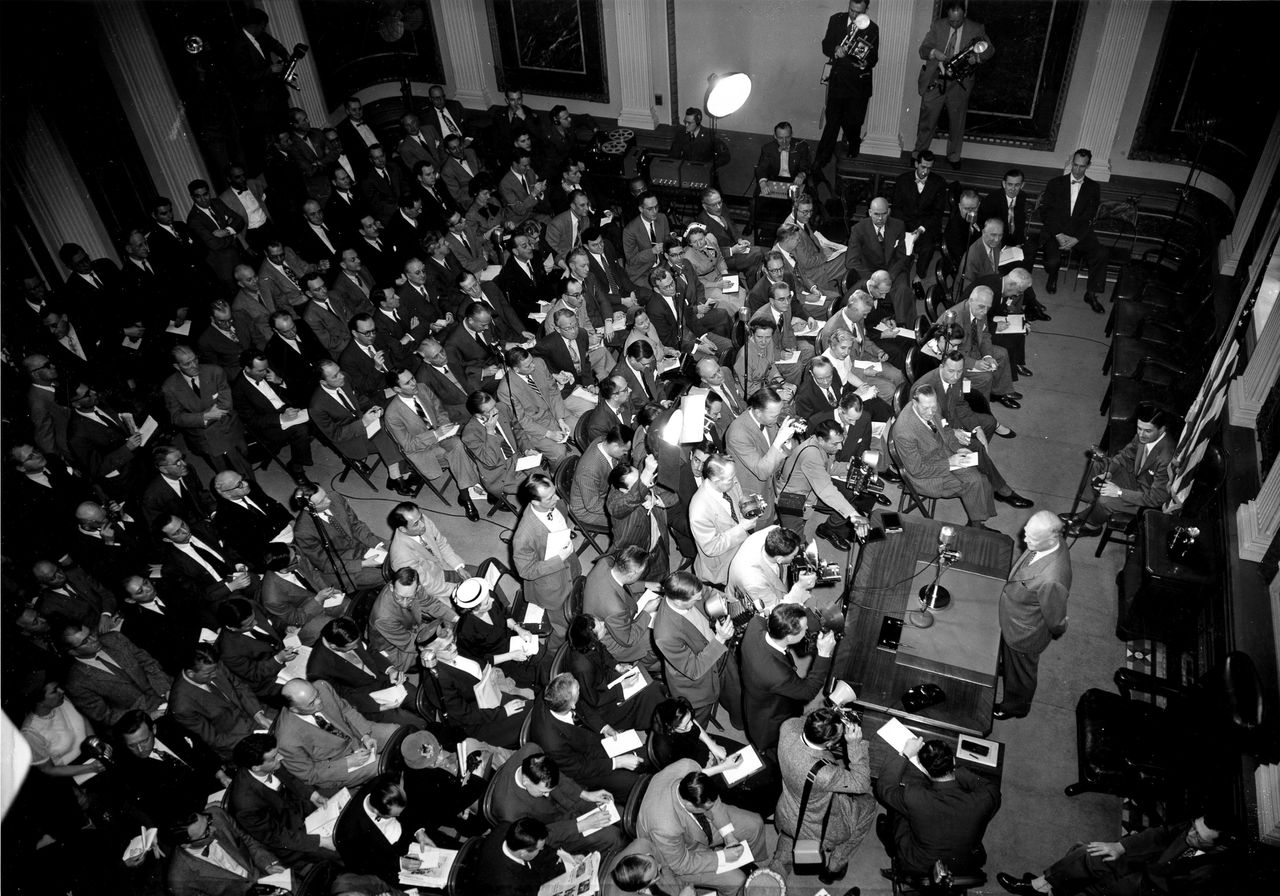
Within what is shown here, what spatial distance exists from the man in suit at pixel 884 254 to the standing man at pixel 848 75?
201cm

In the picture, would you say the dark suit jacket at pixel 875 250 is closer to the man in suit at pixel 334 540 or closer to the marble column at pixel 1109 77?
the marble column at pixel 1109 77

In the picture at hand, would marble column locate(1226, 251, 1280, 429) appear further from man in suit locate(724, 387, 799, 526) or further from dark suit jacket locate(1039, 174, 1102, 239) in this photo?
man in suit locate(724, 387, 799, 526)

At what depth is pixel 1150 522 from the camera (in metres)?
6.08

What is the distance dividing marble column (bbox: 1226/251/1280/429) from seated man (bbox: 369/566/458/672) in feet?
20.2

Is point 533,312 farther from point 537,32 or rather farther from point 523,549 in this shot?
point 537,32

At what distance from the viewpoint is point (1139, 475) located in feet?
21.4

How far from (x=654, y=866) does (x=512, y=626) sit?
2.16m

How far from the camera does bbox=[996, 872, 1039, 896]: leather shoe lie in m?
4.96

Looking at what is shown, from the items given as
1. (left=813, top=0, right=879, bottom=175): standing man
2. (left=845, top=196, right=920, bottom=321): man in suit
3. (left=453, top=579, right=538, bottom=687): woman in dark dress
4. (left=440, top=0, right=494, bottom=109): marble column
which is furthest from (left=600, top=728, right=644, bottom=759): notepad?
(left=440, top=0, right=494, bottom=109): marble column

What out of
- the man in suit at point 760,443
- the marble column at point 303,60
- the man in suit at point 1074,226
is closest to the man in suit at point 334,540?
the man in suit at point 760,443

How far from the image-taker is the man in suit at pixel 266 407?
7676 millimetres

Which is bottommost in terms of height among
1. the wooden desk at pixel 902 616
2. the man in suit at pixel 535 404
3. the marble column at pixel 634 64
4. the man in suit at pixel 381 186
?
the wooden desk at pixel 902 616

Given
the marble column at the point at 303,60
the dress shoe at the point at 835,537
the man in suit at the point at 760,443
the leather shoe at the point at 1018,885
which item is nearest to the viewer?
the leather shoe at the point at 1018,885

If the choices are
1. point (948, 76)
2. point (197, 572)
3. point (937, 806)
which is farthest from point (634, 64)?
point (937, 806)
